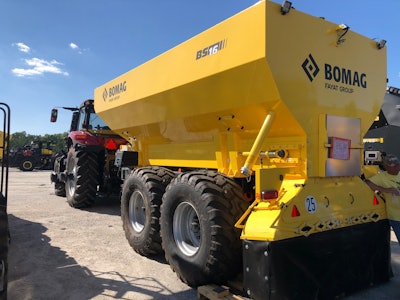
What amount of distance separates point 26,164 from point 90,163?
18.7 m

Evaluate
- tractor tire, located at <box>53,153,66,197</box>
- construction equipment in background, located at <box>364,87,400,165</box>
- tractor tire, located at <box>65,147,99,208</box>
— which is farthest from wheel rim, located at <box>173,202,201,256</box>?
tractor tire, located at <box>53,153,66,197</box>

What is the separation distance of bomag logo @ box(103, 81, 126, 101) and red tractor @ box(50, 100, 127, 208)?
7.23 feet

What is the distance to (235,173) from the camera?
3.81 meters

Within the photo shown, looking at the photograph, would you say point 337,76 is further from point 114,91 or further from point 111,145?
point 111,145

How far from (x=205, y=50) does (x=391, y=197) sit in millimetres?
2571

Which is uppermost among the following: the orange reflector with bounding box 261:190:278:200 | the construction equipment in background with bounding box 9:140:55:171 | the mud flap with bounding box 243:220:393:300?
the construction equipment in background with bounding box 9:140:55:171

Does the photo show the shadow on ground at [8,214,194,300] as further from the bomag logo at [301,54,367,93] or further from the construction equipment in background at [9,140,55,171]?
the construction equipment in background at [9,140,55,171]

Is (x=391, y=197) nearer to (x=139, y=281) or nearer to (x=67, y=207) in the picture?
(x=139, y=281)

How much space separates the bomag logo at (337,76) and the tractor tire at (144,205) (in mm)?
2393

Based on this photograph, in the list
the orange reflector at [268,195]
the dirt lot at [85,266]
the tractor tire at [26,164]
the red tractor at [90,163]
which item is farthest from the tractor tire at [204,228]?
the tractor tire at [26,164]

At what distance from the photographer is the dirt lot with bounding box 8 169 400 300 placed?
3574mm

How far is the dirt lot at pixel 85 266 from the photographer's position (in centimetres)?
357

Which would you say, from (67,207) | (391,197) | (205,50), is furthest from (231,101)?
(67,207)

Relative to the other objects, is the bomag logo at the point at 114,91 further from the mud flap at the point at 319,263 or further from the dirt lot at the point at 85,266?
the mud flap at the point at 319,263
